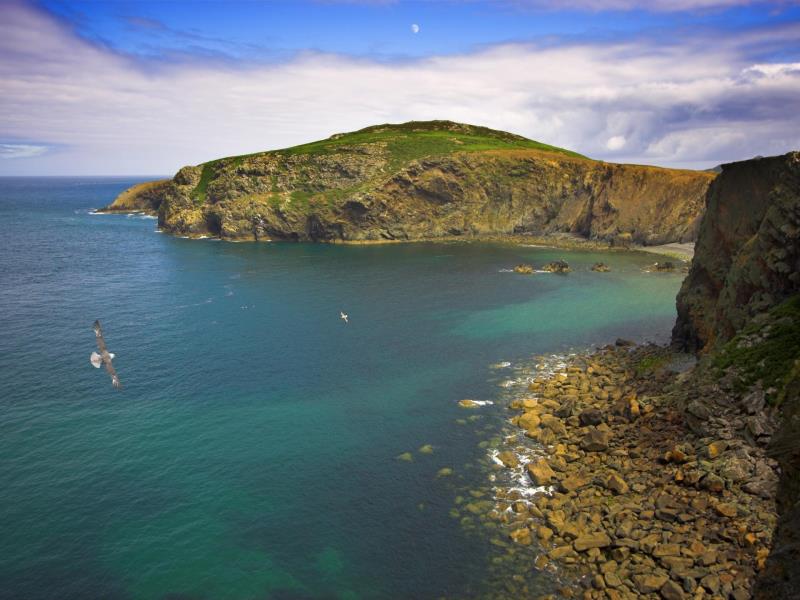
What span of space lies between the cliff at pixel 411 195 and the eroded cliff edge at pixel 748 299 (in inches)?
3601

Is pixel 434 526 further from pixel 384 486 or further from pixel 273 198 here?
pixel 273 198

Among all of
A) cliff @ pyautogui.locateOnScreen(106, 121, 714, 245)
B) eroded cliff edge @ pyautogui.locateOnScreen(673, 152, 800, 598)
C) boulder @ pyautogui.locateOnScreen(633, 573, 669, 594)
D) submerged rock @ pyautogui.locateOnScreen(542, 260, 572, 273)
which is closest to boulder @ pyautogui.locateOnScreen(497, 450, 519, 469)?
eroded cliff edge @ pyautogui.locateOnScreen(673, 152, 800, 598)

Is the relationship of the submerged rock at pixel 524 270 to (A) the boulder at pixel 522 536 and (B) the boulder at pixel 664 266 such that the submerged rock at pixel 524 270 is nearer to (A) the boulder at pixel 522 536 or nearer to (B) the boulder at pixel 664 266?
(B) the boulder at pixel 664 266

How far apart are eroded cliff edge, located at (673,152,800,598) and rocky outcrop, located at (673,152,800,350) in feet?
0.27

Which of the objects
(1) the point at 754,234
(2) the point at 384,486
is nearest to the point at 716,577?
(2) the point at 384,486

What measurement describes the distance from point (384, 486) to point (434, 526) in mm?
5547

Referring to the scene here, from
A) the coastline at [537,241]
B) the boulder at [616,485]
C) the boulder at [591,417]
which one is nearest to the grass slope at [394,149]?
the coastline at [537,241]

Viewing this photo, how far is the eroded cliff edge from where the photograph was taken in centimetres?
3566

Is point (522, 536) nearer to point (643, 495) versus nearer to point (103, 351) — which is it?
point (643, 495)

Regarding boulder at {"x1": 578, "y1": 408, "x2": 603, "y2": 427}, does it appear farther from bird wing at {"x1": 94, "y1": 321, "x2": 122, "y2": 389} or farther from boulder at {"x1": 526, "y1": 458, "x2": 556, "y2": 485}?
bird wing at {"x1": 94, "y1": 321, "x2": 122, "y2": 389}

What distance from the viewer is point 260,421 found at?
47781 mm

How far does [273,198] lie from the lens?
15988 cm

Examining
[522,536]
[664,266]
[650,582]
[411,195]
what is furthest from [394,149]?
[650,582]

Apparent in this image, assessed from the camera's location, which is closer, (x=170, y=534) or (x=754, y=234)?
(x=170, y=534)
